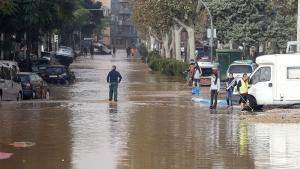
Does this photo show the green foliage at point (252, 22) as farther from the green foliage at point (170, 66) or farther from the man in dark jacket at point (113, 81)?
the man in dark jacket at point (113, 81)

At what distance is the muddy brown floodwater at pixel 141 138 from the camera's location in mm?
15438

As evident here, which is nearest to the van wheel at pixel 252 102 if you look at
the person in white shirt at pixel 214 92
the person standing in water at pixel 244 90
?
the person standing in water at pixel 244 90

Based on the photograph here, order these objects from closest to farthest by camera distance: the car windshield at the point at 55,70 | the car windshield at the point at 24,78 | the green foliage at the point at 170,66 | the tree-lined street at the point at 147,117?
the tree-lined street at the point at 147,117
the car windshield at the point at 24,78
the car windshield at the point at 55,70
the green foliage at the point at 170,66

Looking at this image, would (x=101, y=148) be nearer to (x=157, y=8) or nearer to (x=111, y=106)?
(x=111, y=106)

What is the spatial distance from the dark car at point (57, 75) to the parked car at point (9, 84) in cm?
1717

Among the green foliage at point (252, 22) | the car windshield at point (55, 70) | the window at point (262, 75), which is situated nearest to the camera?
the window at point (262, 75)

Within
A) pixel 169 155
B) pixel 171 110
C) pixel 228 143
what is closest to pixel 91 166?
pixel 169 155

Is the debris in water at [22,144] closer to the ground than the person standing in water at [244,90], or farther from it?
closer to the ground

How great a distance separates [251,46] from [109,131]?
5287 cm

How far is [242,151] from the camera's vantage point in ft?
56.2

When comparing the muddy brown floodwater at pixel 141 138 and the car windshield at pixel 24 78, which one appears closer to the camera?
the muddy brown floodwater at pixel 141 138

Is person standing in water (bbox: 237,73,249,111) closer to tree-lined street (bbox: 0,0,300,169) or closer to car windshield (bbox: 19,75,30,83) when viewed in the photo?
tree-lined street (bbox: 0,0,300,169)

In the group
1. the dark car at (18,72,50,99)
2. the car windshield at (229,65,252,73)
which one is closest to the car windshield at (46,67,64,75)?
the dark car at (18,72,50,99)

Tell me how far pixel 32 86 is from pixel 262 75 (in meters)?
14.0
